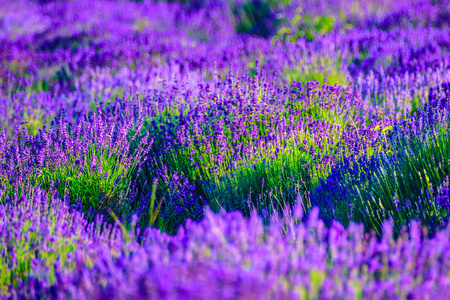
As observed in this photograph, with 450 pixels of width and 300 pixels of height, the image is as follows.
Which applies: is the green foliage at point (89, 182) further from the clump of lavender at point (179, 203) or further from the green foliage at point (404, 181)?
the green foliage at point (404, 181)

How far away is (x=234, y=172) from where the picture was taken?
2939 millimetres

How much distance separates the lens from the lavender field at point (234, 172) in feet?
4.93

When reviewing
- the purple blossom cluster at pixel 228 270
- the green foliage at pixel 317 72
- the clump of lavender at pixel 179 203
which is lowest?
the purple blossom cluster at pixel 228 270

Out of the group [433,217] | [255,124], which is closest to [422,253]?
[433,217]

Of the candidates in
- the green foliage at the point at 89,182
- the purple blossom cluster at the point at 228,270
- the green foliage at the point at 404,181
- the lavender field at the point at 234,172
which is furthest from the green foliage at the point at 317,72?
the purple blossom cluster at the point at 228,270

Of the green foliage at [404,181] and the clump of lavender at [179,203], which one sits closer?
the green foliage at [404,181]

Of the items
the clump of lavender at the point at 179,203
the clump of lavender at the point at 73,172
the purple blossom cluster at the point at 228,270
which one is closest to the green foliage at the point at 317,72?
the clump of lavender at the point at 179,203

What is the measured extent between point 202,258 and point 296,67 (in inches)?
132

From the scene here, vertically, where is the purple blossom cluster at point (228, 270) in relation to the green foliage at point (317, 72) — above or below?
below

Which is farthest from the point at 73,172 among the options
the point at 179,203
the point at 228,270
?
the point at 228,270

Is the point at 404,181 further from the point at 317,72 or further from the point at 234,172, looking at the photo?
the point at 317,72

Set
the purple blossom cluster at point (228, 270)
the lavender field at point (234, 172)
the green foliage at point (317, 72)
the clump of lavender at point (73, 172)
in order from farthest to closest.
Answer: the green foliage at point (317, 72), the clump of lavender at point (73, 172), the lavender field at point (234, 172), the purple blossom cluster at point (228, 270)

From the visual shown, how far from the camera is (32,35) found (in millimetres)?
7754

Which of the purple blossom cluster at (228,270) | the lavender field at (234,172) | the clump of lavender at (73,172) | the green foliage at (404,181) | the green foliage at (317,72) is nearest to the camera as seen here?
the purple blossom cluster at (228,270)
